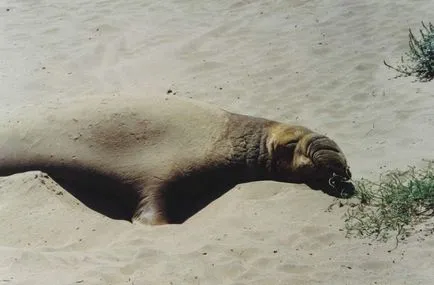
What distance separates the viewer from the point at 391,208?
4887mm

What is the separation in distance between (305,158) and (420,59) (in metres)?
2.29

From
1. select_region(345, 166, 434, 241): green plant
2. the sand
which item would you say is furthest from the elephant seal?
select_region(345, 166, 434, 241): green plant

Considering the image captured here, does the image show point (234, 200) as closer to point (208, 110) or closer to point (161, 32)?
point (208, 110)

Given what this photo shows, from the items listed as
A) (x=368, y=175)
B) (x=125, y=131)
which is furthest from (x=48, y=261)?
(x=368, y=175)

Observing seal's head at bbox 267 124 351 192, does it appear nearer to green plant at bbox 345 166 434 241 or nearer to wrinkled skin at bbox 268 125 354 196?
wrinkled skin at bbox 268 125 354 196

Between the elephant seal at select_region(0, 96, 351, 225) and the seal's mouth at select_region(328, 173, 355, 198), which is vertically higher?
the elephant seal at select_region(0, 96, 351, 225)

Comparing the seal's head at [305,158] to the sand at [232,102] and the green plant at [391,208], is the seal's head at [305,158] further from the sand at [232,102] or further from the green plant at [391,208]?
the green plant at [391,208]

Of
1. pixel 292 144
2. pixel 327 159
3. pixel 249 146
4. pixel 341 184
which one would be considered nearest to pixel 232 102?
pixel 249 146

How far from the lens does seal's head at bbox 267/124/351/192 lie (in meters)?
5.57

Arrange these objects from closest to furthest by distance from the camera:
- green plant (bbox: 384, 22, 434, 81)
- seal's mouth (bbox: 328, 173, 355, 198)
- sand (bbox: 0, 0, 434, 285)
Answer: sand (bbox: 0, 0, 434, 285)
seal's mouth (bbox: 328, 173, 355, 198)
green plant (bbox: 384, 22, 434, 81)

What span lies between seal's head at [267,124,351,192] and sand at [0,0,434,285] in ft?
0.53

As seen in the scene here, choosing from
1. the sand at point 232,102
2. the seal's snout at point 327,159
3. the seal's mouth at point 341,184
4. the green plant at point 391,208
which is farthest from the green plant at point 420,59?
the green plant at point 391,208

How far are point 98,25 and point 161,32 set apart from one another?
31.7 inches

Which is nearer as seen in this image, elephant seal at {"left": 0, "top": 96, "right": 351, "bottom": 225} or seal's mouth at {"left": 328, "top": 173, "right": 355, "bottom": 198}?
seal's mouth at {"left": 328, "top": 173, "right": 355, "bottom": 198}
